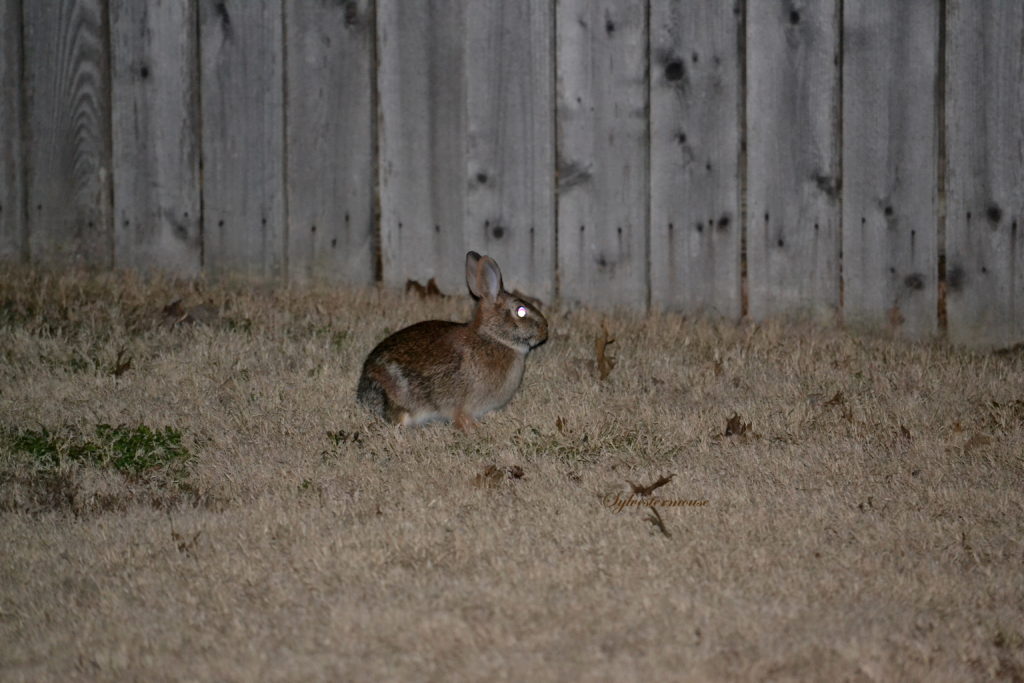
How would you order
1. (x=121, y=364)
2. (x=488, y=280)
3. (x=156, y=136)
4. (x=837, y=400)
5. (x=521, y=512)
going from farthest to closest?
(x=156, y=136) → (x=121, y=364) → (x=837, y=400) → (x=488, y=280) → (x=521, y=512)

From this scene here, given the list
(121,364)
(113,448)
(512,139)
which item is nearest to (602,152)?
(512,139)

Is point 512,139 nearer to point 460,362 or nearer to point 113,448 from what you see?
point 460,362

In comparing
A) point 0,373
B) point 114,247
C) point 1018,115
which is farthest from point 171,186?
point 1018,115

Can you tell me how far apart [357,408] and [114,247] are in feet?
8.47

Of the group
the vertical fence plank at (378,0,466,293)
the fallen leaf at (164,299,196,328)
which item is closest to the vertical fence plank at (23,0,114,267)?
the fallen leaf at (164,299,196,328)

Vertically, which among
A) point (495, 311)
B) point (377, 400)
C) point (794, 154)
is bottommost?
point (377, 400)

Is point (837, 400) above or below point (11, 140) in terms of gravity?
below

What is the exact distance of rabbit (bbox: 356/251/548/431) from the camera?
17.4 feet

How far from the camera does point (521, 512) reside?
→ 430 cm

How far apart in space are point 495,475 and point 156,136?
142 inches

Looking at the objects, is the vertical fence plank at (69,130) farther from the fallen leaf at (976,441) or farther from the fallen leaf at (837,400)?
the fallen leaf at (976,441)

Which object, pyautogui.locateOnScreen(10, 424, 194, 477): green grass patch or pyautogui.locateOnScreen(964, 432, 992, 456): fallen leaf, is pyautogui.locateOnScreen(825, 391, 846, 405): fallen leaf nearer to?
pyautogui.locateOnScreen(964, 432, 992, 456): fallen leaf

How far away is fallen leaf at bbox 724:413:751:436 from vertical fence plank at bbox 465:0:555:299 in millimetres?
2036

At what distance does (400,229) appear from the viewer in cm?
722
